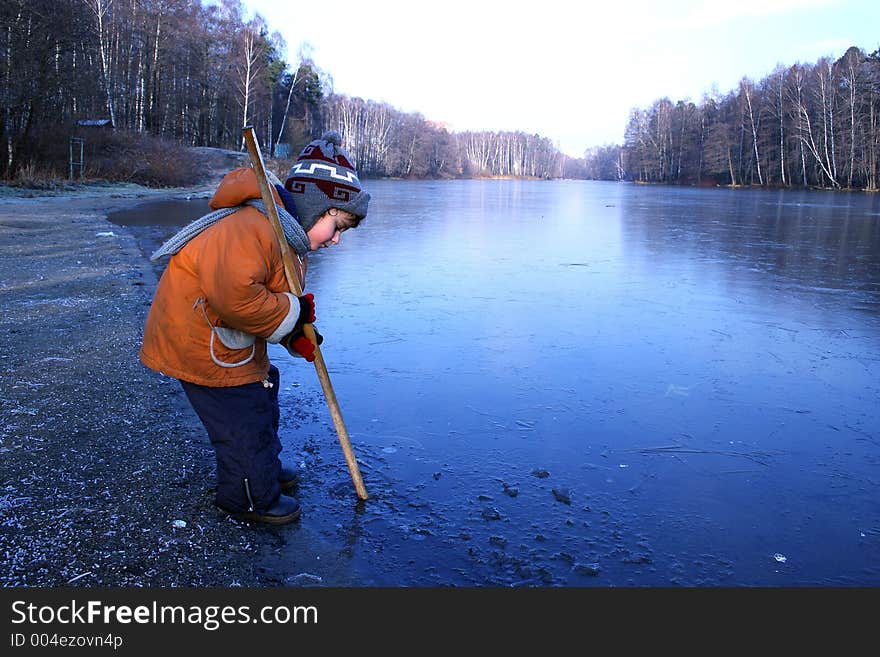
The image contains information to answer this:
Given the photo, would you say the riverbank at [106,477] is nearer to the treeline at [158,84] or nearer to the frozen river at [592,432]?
the frozen river at [592,432]

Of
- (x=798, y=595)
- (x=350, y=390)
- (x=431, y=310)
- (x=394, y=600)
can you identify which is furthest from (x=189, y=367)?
(x=431, y=310)

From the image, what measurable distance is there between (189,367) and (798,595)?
2.32m

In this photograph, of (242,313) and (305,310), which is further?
(305,310)

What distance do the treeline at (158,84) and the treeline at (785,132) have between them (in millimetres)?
33927

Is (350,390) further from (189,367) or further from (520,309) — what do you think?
(520,309)

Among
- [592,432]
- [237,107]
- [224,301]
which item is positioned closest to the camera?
[224,301]

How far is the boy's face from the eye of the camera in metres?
2.85

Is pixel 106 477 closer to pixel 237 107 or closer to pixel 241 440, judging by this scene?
pixel 241 440

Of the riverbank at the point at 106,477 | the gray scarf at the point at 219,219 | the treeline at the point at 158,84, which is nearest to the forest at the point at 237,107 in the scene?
the treeline at the point at 158,84

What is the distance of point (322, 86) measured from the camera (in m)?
73.0

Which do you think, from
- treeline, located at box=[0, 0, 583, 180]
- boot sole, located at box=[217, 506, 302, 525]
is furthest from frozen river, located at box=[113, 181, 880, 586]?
treeline, located at box=[0, 0, 583, 180]

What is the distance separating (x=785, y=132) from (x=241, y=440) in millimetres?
66006

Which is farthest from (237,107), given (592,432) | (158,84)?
(592,432)

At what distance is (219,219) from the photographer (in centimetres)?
261
